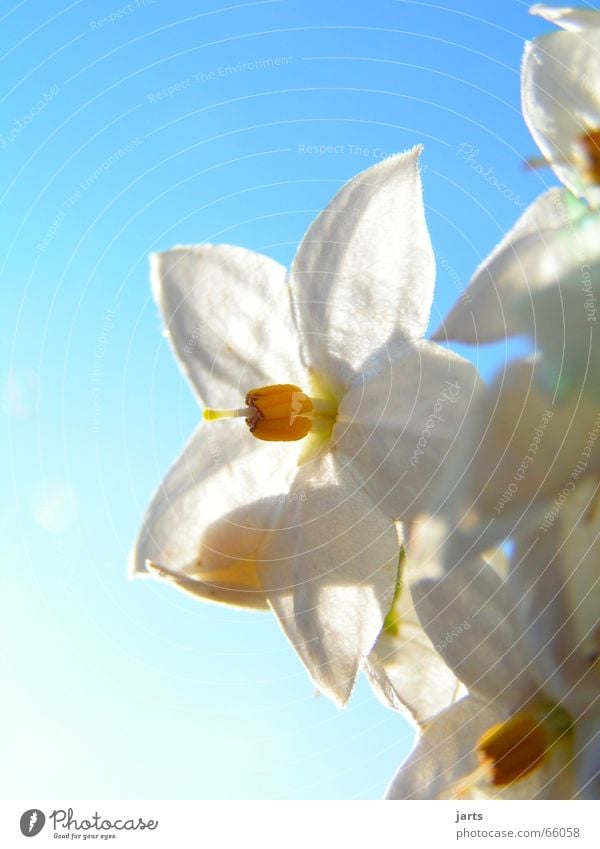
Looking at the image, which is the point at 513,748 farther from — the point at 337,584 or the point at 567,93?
the point at 567,93

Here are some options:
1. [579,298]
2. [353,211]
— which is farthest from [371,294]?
[579,298]

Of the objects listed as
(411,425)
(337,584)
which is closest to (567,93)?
(411,425)

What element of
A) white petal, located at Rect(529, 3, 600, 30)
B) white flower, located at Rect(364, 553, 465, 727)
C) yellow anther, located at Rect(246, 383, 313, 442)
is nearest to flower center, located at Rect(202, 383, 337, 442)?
yellow anther, located at Rect(246, 383, 313, 442)

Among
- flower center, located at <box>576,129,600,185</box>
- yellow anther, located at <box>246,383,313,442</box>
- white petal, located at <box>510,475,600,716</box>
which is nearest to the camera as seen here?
white petal, located at <box>510,475,600,716</box>

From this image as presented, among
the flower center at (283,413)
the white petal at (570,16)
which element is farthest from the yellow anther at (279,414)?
the white petal at (570,16)

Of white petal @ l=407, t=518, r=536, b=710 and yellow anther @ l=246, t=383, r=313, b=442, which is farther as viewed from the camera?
yellow anther @ l=246, t=383, r=313, b=442

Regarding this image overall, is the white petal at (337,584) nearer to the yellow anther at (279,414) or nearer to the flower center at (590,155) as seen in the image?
the yellow anther at (279,414)

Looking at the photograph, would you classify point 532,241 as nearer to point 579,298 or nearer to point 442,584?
point 579,298

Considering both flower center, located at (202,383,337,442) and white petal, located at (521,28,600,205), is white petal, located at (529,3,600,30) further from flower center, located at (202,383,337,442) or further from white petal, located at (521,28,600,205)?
flower center, located at (202,383,337,442)
